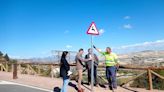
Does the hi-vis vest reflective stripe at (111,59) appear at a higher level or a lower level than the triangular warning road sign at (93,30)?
lower

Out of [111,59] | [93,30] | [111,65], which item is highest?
[93,30]

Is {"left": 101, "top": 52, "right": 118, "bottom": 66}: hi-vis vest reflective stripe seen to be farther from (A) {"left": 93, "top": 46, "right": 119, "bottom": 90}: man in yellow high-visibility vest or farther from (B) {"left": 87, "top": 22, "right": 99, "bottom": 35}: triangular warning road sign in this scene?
(B) {"left": 87, "top": 22, "right": 99, "bottom": 35}: triangular warning road sign

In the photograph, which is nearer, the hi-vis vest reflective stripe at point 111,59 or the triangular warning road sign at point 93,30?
the triangular warning road sign at point 93,30

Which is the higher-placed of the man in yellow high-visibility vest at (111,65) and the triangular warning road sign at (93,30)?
the triangular warning road sign at (93,30)

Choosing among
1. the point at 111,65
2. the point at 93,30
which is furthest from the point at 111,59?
the point at 93,30

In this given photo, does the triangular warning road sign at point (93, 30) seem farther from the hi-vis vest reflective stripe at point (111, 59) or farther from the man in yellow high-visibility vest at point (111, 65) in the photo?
the hi-vis vest reflective stripe at point (111, 59)

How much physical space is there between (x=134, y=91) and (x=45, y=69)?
13.9 meters

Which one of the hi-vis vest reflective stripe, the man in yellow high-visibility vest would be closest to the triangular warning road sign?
the man in yellow high-visibility vest

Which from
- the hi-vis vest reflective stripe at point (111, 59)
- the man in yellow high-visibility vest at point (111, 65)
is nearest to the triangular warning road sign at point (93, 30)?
the man in yellow high-visibility vest at point (111, 65)

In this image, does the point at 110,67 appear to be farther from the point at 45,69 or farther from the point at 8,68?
the point at 8,68

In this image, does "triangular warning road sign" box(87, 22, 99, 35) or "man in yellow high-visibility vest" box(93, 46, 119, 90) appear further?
"man in yellow high-visibility vest" box(93, 46, 119, 90)

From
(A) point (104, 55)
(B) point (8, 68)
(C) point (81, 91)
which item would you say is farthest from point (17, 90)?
(B) point (8, 68)

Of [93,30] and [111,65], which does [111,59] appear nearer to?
[111,65]

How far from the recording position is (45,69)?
2595cm
